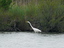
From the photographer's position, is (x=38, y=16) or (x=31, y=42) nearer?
(x=31, y=42)

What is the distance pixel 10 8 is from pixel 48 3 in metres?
6.55

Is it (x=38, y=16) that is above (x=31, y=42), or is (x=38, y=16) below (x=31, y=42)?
above

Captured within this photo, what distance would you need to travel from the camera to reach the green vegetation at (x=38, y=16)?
3806cm

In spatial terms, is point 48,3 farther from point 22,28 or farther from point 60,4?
point 22,28

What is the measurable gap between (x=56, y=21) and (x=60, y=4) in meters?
2.28

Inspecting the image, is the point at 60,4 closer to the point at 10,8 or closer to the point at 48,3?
the point at 48,3

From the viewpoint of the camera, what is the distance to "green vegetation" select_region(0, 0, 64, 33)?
38062 millimetres

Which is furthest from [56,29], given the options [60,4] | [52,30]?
[60,4]

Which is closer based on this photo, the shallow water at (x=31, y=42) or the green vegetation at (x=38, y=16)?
the shallow water at (x=31, y=42)

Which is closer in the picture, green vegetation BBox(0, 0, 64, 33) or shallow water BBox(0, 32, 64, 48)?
shallow water BBox(0, 32, 64, 48)

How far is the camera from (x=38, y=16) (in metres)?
39.0

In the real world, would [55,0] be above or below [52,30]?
above

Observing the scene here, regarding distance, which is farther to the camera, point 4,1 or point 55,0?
point 4,1

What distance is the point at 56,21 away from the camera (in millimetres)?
38188
